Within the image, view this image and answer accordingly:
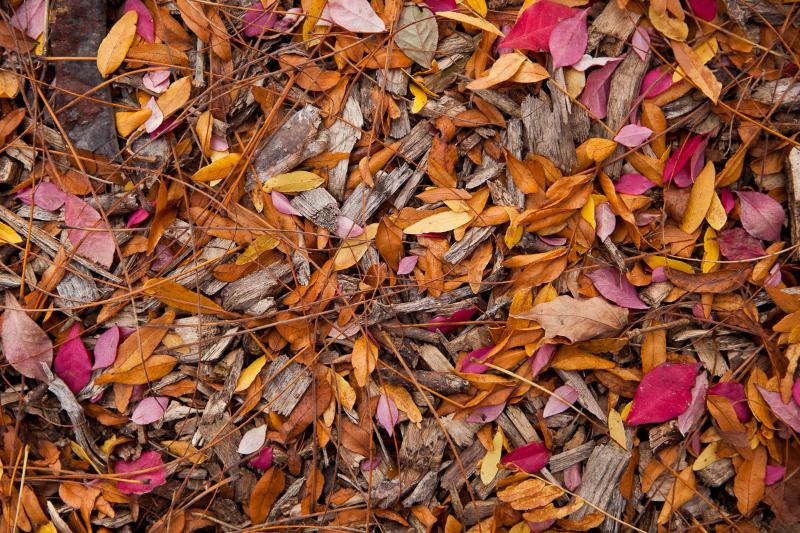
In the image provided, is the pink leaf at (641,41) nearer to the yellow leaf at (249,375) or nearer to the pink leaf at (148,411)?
the yellow leaf at (249,375)

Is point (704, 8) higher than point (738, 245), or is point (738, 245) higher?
point (704, 8)

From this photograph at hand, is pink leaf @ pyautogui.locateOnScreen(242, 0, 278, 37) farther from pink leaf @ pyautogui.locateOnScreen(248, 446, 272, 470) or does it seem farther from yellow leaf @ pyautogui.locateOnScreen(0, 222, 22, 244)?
pink leaf @ pyautogui.locateOnScreen(248, 446, 272, 470)

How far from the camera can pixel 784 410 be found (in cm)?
111

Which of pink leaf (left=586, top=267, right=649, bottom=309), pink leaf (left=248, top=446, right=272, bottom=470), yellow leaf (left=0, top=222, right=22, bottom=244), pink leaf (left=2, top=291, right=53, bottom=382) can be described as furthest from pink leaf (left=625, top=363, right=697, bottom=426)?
yellow leaf (left=0, top=222, right=22, bottom=244)

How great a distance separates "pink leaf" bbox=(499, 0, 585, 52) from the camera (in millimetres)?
1127

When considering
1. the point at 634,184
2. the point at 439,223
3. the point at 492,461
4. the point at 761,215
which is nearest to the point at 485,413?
the point at 492,461

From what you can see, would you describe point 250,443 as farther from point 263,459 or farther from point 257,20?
point 257,20

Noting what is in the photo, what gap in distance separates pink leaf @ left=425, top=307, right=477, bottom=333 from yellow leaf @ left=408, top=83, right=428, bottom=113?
0.38 m

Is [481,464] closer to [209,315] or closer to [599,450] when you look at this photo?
[599,450]

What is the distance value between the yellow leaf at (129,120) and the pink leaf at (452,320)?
65cm

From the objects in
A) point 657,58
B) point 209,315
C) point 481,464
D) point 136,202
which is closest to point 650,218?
point 657,58

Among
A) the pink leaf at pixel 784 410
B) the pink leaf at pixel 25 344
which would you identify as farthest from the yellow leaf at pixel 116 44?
the pink leaf at pixel 784 410

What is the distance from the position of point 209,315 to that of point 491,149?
0.61 metres

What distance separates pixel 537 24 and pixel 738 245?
54 cm
